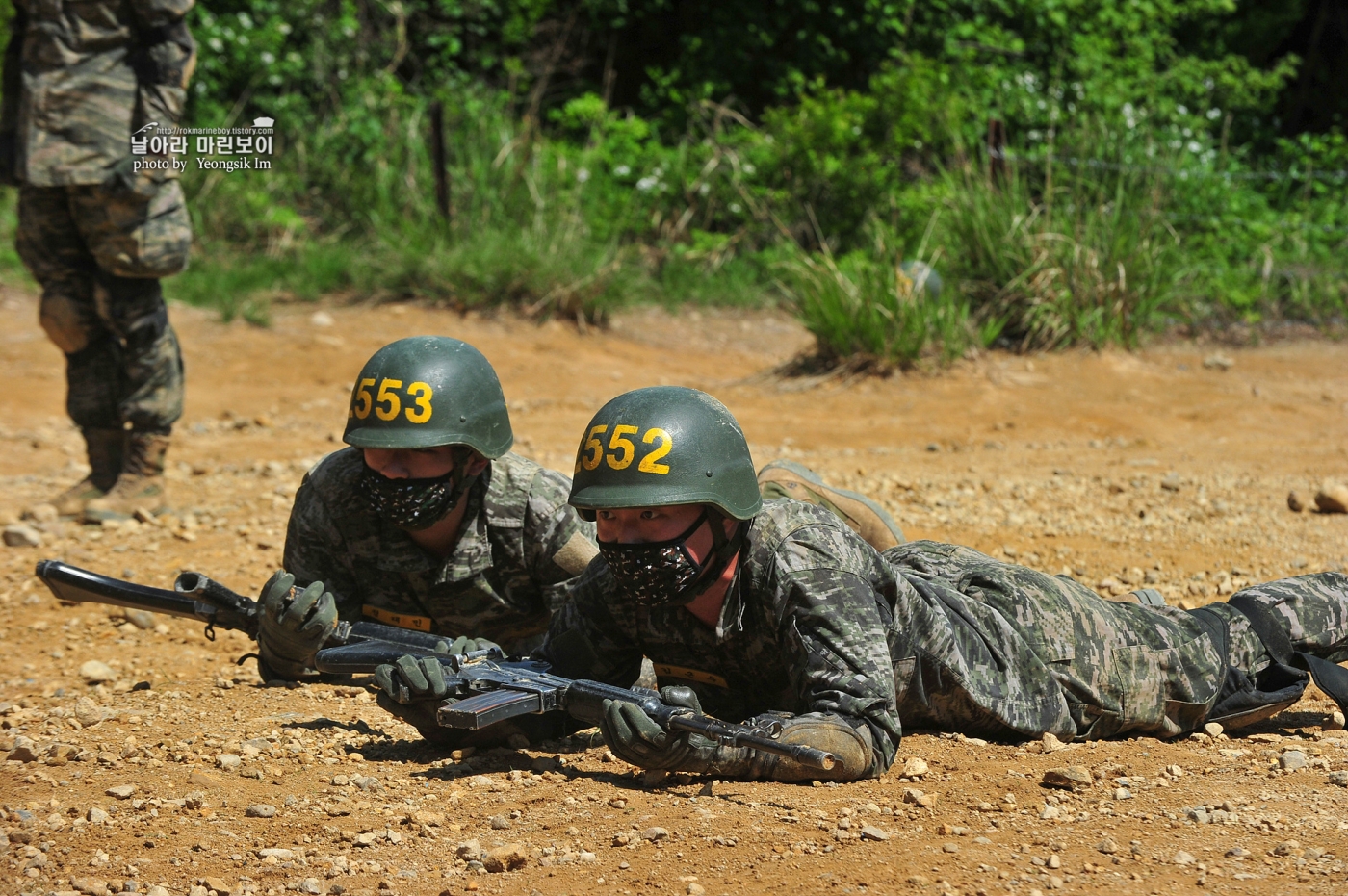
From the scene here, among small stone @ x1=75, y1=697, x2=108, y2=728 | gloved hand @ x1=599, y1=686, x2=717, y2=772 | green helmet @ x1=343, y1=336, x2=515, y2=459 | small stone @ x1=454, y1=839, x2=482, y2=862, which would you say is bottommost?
small stone @ x1=75, y1=697, x2=108, y2=728

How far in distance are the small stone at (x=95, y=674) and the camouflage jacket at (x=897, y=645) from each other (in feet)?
6.28

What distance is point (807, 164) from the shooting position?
40.3ft

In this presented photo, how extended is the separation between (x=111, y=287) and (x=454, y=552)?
2842mm

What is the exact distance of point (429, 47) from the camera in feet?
47.9

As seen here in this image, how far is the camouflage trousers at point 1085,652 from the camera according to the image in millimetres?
3615

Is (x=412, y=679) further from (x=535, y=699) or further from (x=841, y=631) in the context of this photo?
(x=841, y=631)

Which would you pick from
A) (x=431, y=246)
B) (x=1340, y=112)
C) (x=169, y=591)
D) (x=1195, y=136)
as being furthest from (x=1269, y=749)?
(x=1340, y=112)

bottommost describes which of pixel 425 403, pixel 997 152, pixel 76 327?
pixel 76 327

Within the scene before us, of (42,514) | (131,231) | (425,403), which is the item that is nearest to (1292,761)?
(425,403)

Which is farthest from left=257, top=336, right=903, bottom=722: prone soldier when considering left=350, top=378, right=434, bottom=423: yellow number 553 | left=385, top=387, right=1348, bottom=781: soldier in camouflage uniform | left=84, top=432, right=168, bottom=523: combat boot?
left=84, top=432, right=168, bottom=523: combat boot

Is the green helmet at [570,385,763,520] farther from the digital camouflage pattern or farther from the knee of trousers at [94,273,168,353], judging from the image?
the knee of trousers at [94,273,168,353]

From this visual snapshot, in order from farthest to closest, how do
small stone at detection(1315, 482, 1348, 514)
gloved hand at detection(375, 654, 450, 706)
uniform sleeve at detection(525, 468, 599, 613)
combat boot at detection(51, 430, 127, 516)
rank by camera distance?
1. combat boot at detection(51, 430, 127, 516)
2. small stone at detection(1315, 482, 1348, 514)
3. uniform sleeve at detection(525, 468, 599, 613)
4. gloved hand at detection(375, 654, 450, 706)

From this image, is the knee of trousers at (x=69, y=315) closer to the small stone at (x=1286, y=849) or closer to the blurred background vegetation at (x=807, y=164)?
the blurred background vegetation at (x=807, y=164)

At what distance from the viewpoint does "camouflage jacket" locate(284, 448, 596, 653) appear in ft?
14.1
